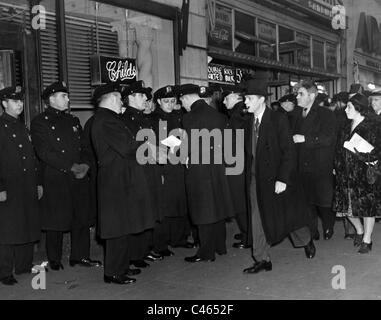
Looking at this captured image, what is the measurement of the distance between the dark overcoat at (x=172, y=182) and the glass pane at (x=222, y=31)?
4099 millimetres

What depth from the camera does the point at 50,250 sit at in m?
6.12

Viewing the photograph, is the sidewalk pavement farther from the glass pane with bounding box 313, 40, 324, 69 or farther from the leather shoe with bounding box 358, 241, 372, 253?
the glass pane with bounding box 313, 40, 324, 69

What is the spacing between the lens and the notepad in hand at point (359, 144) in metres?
6.26

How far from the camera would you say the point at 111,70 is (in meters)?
8.46

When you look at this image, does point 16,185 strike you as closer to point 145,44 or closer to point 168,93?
point 168,93

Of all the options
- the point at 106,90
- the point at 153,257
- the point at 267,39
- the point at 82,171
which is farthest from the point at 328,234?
the point at 267,39

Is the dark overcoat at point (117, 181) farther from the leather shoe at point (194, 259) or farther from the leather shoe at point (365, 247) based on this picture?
the leather shoe at point (365, 247)

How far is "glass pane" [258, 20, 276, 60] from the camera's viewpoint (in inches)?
481

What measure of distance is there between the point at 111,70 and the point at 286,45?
6.12 metres

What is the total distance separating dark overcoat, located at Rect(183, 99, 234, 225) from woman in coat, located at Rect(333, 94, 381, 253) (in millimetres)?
1516

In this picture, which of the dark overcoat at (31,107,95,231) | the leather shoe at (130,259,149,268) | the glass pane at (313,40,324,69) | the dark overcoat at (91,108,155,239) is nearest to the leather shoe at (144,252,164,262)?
the leather shoe at (130,259,149,268)

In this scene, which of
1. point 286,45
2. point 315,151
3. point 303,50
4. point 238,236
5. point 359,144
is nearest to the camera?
point 359,144

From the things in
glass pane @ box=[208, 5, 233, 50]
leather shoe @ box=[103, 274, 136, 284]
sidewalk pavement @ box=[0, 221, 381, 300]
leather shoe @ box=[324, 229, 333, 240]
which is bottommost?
sidewalk pavement @ box=[0, 221, 381, 300]
